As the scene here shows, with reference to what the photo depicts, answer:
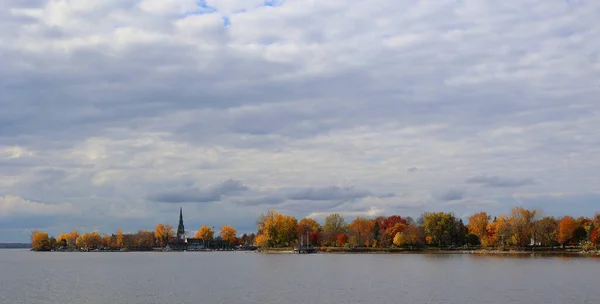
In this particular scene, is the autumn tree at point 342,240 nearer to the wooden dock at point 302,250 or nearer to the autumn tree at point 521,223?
the wooden dock at point 302,250

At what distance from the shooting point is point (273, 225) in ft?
620

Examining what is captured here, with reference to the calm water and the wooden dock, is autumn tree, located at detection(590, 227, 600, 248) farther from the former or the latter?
the wooden dock

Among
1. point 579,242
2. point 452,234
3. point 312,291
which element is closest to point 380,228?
point 452,234

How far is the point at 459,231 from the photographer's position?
178m

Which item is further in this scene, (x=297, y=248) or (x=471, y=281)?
(x=297, y=248)

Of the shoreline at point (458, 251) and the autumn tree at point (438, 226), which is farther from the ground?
the autumn tree at point (438, 226)

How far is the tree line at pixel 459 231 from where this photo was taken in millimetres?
144250

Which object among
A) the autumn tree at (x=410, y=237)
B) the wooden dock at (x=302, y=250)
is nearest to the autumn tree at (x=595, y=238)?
the autumn tree at (x=410, y=237)

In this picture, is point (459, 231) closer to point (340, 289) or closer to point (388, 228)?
point (388, 228)

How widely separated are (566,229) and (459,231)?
3471 cm

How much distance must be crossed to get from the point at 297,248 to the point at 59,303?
140m

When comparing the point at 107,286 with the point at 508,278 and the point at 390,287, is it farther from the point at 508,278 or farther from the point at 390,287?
the point at 508,278

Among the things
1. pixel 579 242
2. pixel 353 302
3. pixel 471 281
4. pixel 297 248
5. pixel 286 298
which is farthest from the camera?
pixel 297 248

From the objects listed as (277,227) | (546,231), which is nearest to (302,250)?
(277,227)
